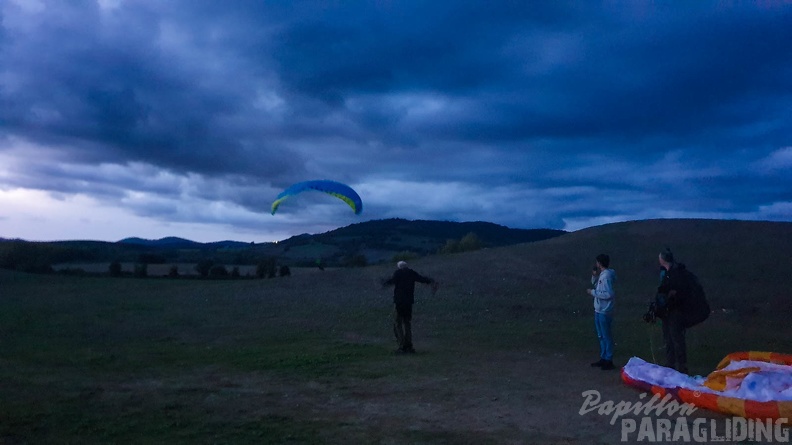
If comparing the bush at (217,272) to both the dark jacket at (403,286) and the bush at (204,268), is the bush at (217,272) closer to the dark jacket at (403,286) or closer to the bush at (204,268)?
the bush at (204,268)

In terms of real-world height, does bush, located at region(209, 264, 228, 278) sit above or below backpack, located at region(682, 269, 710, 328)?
above

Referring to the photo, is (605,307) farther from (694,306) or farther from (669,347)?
(694,306)

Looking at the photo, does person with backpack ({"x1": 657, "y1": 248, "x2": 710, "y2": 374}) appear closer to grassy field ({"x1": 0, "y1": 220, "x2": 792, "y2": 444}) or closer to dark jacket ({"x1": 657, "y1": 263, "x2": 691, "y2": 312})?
dark jacket ({"x1": 657, "y1": 263, "x2": 691, "y2": 312})

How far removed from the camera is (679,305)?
9.64 m

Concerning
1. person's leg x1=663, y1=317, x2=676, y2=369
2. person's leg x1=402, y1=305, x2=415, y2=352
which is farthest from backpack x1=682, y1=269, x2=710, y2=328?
person's leg x1=402, y1=305, x2=415, y2=352

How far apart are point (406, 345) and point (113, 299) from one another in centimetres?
1737

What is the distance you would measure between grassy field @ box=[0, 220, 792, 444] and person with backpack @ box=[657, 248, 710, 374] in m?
0.94

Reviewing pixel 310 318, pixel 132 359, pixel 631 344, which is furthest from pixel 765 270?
pixel 132 359

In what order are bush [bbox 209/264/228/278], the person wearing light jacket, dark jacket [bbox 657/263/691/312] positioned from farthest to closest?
1. bush [bbox 209/264/228/278]
2. the person wearing light jacket
3. dark jacket [bbox 657/263/691/312]

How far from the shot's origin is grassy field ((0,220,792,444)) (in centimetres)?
726

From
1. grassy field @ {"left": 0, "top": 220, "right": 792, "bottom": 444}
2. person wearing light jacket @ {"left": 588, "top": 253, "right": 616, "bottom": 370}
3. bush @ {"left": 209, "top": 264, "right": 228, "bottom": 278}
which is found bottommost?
grassy field @ {"left": 0, "top": 220, "right": 792, "bottom": 444}

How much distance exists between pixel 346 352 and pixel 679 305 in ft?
20.5

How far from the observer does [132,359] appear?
11953 mm

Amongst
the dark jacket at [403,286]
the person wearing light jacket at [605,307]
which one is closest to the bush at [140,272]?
the dark jacket at [403,286]
